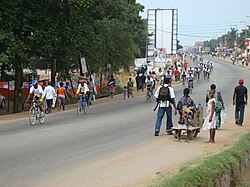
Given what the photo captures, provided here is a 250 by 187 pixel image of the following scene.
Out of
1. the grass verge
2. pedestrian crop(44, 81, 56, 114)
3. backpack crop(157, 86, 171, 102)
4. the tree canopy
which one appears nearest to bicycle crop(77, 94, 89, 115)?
pedestrian crop(44, 81, 56, 114)

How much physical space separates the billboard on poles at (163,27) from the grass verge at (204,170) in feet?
230

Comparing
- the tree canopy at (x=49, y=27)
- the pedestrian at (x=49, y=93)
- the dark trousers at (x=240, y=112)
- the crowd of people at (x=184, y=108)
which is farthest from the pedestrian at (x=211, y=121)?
the tree canopy at (x=49, y=27)

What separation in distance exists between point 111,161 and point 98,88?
111 feet

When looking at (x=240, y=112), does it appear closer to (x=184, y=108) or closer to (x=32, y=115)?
(x=184, y=108)

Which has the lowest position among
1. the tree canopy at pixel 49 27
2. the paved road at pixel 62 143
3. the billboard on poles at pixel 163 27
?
the paved road at pixel 62 143

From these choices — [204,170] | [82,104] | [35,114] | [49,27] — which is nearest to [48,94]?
[82,104]

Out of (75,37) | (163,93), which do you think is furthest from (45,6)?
(163,93)

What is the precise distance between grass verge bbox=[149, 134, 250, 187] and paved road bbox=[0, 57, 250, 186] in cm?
168

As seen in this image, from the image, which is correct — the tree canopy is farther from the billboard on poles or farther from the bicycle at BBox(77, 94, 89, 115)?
the billboard on poles

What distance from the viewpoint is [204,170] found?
9711mm

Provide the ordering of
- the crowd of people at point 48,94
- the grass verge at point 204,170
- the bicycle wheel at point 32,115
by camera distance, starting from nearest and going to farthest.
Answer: the grass verge at point 204,170
the bicycle wheel at point 32,115
the crowd of people at point 48,94

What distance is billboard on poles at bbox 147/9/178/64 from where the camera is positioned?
279 ft

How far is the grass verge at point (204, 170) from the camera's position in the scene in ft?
28.8

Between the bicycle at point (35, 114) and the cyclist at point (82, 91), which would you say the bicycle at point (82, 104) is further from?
the bicycle at point (35, 114)
